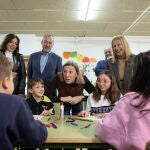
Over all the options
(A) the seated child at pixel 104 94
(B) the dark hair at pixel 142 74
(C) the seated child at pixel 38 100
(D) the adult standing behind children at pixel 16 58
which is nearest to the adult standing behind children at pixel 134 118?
(B) the dark hair at pixel 142 74

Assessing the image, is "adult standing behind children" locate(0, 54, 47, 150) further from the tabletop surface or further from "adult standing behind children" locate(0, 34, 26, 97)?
"adult standing behind children" locate(0, 34, 26, 97)

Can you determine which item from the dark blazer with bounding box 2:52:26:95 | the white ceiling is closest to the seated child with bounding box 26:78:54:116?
the dark blazer with bounding box 2:52:26:95

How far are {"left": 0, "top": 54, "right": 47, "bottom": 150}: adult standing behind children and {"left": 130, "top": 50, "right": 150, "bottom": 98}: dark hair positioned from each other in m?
0.55

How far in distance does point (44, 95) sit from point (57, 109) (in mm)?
318

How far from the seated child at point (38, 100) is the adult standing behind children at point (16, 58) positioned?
513 millimetres

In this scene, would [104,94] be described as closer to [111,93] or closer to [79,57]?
[111,93]

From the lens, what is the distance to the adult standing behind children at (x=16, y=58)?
3.19m

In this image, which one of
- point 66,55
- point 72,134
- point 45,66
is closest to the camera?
point 72,134

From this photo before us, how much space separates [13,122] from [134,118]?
0.57 meters

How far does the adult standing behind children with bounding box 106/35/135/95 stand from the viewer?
2889mm

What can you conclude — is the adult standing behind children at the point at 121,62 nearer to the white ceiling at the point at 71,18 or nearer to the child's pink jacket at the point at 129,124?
the child's pink jacket at the point at 129,124

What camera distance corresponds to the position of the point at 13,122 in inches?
45.6

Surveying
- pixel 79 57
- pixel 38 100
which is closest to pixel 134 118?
pixel 38 100

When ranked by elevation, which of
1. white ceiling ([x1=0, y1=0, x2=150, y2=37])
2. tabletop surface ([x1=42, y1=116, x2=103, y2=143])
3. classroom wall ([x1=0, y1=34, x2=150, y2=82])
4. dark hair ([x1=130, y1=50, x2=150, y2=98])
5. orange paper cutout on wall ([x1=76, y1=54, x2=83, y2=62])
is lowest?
tabletop surface ([x1=42, y1=116, x2=103, y2=143])
